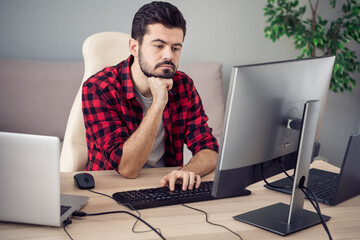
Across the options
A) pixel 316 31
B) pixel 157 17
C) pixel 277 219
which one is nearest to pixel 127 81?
pixel 157 17

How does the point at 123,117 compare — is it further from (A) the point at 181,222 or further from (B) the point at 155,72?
(A) the point at 181,222

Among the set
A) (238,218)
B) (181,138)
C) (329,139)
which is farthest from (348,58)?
(238,218)

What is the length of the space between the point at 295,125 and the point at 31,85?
1.91 metres

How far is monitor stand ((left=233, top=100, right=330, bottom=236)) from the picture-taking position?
1076 millimetres

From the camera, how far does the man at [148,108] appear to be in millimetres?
1539

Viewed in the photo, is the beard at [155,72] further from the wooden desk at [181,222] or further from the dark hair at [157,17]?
the wooden desk at [181,222]

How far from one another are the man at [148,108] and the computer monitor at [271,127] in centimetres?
42

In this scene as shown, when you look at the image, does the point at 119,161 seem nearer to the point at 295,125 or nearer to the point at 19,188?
the point at 19,188

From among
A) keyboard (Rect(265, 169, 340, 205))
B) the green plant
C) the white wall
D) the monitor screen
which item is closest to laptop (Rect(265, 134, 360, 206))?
keyboard (Rect(265, 169, 340, 205))

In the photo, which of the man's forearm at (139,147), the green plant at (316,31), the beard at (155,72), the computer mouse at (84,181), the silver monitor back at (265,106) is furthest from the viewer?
the green plant at (316,31)

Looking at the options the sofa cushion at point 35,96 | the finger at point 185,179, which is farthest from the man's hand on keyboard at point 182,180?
the sofa cushion at point 35,96

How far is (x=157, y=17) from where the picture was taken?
1657 millimetres

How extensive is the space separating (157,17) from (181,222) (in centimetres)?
85

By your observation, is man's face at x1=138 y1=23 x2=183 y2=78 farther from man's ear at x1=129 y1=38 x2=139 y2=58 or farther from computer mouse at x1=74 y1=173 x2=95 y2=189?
computer mouse at x1=74 y1=173 x2=95 y2=189
